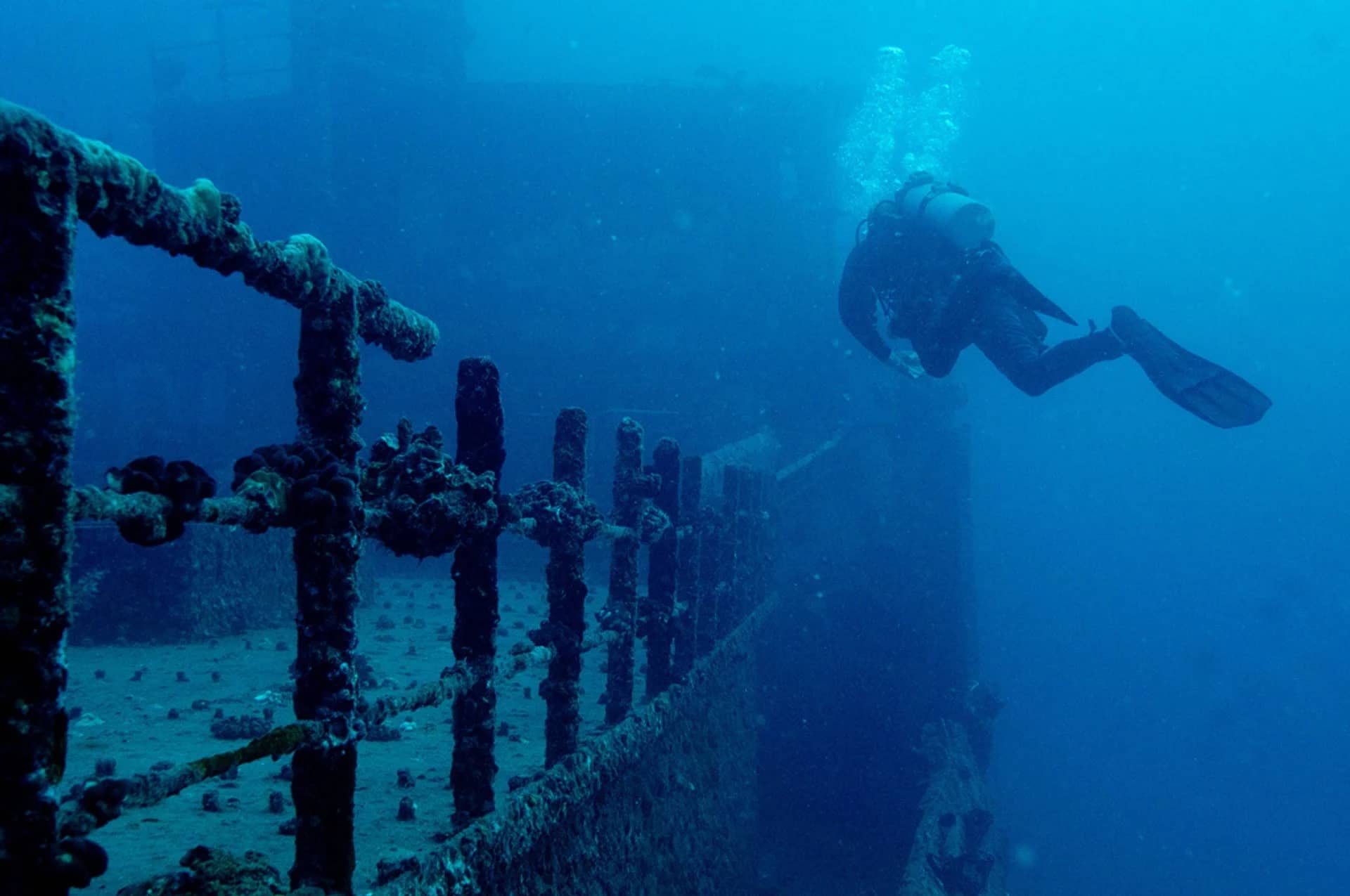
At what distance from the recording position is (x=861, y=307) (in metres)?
9.51

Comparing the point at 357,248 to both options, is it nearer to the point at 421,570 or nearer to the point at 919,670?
the point at 421,570

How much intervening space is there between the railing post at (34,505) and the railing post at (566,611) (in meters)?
2.33

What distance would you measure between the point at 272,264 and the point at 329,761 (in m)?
0.99

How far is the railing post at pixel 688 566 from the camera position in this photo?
532cm

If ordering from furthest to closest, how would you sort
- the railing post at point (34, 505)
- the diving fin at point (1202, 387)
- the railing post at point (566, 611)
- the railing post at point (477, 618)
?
the diving fin at point (1202, 387), the railing post at point (566, 611), the railing post at point (477, 618), the railing post at point (34, 505)

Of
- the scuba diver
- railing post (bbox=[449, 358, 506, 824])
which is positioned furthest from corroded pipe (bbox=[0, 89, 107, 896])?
the scuba diver

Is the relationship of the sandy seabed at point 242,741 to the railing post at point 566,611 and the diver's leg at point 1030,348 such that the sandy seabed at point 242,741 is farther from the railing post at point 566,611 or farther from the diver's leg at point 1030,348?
the diver's leg at point 1030,348

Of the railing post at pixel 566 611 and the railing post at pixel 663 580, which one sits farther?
the railing post at pixel 663 580

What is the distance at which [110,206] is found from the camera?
122cm

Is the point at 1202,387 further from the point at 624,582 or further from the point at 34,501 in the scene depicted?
the point at 34,501

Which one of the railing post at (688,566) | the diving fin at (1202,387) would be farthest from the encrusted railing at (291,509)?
the diving fin at (1202,387)

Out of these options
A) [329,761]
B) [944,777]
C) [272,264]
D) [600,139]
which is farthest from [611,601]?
[600,139]

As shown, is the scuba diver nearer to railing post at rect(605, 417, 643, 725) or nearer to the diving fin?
the diving fin

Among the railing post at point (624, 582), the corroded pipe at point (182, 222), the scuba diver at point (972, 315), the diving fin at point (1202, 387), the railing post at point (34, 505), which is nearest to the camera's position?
the railing post at point (34, 505)
